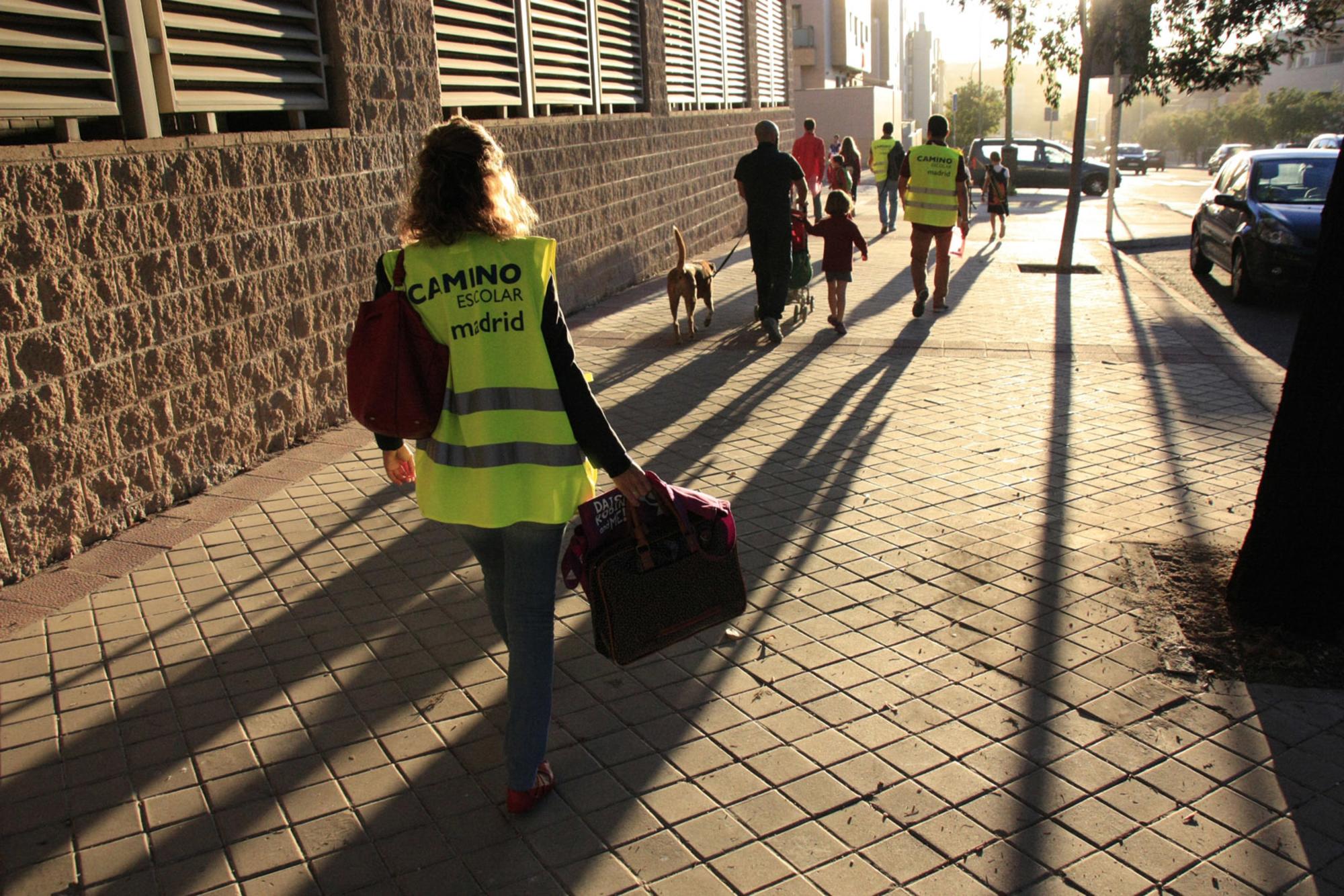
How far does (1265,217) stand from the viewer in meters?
12.5

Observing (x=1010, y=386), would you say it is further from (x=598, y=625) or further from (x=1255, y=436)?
→ (x=598, y=625)

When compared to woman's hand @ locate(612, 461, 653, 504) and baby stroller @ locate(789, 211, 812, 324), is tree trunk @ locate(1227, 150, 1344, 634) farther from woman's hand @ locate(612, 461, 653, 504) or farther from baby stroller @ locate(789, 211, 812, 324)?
baby stroller @ locate(789, 211, 812, 324)

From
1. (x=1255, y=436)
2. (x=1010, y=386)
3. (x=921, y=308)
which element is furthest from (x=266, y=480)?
(x=921, y=308)

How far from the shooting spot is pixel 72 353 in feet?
16.8

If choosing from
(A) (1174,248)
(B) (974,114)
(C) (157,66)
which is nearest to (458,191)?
(C) (157,66)

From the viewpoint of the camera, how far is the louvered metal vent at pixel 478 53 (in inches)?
358

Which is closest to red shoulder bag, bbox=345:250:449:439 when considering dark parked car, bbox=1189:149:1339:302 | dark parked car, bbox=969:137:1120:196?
dark parked car, bbox=1189:149:1339:302

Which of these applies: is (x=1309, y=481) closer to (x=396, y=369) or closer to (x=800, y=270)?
(x=396, y=369)

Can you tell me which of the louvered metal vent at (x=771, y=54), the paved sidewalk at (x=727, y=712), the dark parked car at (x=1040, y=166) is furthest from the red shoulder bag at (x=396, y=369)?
the dark parked car at (x=1040, y=166)

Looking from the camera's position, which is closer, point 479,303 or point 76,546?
point 479,303

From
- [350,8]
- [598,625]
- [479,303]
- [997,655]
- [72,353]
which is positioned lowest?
[997,655]

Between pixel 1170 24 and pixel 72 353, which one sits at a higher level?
pixel 1170 24

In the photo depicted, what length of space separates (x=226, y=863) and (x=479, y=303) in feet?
5.52

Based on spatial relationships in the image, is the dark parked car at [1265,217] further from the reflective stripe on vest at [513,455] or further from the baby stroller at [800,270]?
the reflective stripe on vest at [513,455]
